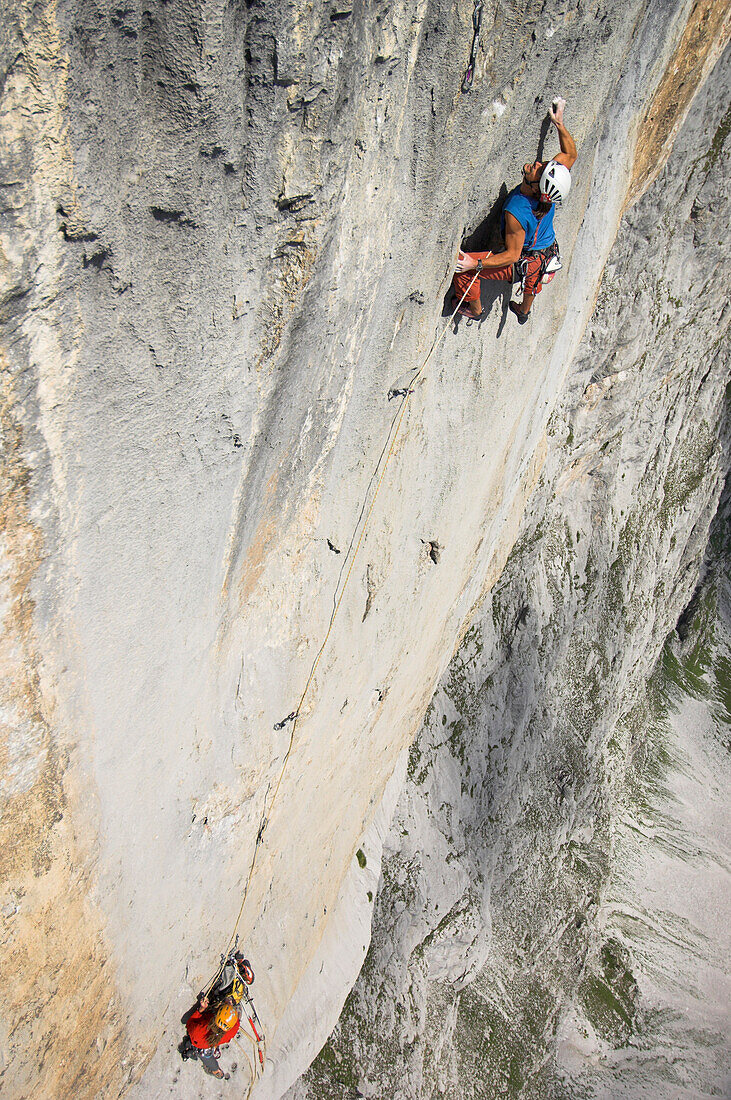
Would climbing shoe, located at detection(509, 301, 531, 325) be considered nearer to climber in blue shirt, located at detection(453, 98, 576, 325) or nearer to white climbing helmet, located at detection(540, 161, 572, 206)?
climber in blue shirt, located at detection(453, 98, 576, 325)

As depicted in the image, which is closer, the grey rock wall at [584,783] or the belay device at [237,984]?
the belay device at [237,984]

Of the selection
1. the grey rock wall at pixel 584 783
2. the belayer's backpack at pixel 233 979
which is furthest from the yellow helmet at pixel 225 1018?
the grey rock wall at pixel 584 783

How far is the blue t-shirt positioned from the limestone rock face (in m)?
0.16

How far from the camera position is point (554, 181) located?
4.33 m

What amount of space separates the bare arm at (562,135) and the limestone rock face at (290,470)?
0.16 meters

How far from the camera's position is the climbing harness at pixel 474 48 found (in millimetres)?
3297

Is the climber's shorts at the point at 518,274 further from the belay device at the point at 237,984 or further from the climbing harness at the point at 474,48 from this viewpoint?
the belay device at the point at 237,984

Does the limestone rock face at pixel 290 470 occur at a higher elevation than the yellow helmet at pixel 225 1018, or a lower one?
higher

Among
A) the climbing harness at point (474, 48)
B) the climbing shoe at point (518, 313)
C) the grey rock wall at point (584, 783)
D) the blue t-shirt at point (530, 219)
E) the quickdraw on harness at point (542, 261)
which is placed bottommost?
the grey rock wall at point (584, 783)

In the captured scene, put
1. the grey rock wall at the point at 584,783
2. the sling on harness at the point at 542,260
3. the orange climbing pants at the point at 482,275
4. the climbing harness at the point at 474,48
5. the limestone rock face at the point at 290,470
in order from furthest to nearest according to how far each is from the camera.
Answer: the grey rock wall at the point at 584,783, the sling on harness at the point at 542,260, the orange climbing pants at the point at 482,275, the climbing harness at the point at 474,48, the limestone rock face at the point at 290,470

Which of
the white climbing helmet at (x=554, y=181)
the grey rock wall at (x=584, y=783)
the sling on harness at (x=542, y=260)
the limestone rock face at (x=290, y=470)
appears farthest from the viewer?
the grey rock wall at (x=584, y=783)

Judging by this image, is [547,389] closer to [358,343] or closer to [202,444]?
[358,343]

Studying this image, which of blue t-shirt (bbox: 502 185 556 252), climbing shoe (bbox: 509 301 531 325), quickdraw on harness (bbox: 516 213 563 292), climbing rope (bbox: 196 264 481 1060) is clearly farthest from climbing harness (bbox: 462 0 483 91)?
climbing shoe (bbox: 509 301 531 325)

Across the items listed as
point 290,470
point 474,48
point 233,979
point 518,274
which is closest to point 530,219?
point 518,274
